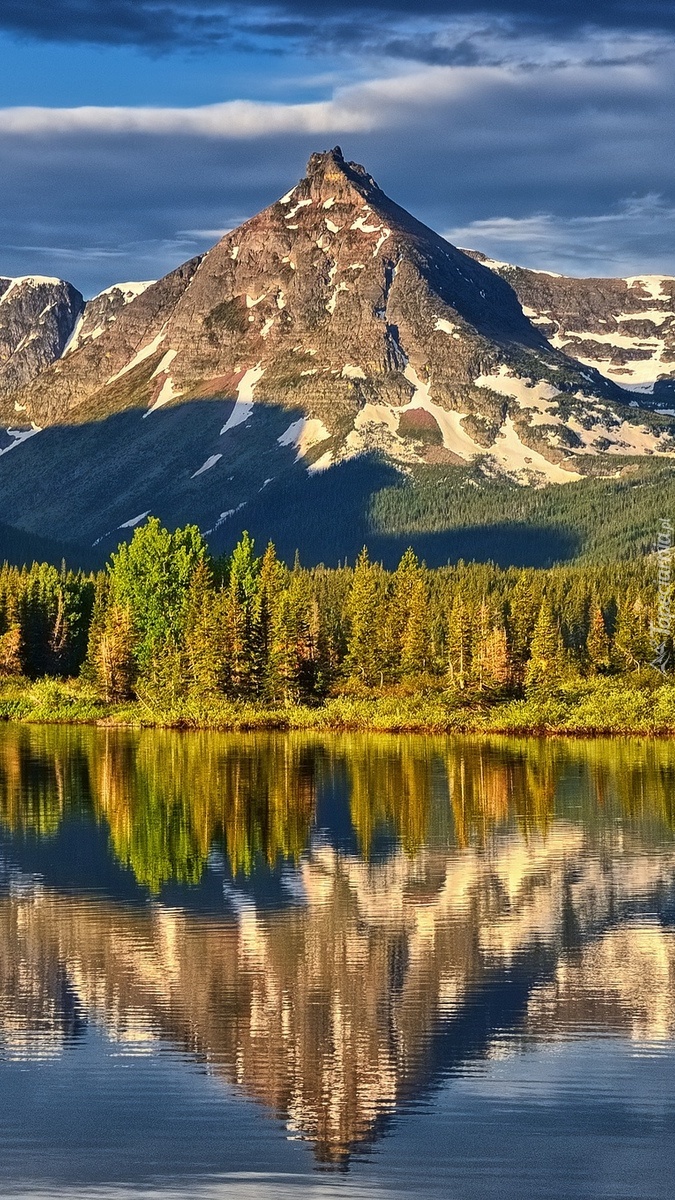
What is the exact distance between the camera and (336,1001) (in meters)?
37.2

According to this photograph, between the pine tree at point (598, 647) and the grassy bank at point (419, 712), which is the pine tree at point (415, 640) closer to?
the grassy bank at point (419, 712)

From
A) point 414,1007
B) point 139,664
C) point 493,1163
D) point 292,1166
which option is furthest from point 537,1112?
point 139,664

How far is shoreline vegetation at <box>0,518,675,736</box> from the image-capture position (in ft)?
414

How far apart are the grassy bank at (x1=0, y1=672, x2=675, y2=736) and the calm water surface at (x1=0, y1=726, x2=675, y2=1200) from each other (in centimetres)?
4747

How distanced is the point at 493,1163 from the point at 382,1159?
A: 170cm

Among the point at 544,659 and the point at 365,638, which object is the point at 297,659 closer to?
the point at 365,638

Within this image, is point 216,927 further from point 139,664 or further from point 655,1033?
point 139,664

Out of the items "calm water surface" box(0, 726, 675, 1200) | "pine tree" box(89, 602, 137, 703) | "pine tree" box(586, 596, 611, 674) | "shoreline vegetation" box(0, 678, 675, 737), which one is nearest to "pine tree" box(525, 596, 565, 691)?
"shoreline vegetation" box(0, 678, 675, 737)

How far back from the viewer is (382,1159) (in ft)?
89.7

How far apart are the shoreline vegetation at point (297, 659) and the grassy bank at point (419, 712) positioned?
0.50 feet

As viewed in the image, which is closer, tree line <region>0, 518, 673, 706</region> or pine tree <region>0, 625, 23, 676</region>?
tree line <region>0, 518, 673, 706</region>

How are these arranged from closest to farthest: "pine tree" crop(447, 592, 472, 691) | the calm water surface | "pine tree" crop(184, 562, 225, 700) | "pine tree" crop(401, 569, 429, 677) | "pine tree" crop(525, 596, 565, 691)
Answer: the calm water surface < "pine tree" crop(525, 596, 565, 691) < "pine tree" crop(184, 562, 225, 700) < "pine tree" crop(447, 592, 472, 691) < "pine tree" crop(401, 569, 429, 677)

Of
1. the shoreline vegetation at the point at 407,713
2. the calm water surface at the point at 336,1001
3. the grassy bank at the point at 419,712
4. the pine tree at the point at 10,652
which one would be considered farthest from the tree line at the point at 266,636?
the calm water surface at the point at 336,1001

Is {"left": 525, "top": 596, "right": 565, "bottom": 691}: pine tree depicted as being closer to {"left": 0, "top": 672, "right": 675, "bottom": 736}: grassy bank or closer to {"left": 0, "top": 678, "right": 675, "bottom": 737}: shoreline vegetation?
{"left": 0, "top": 672, "right": 675, "bottom": 736}: grassy bank
